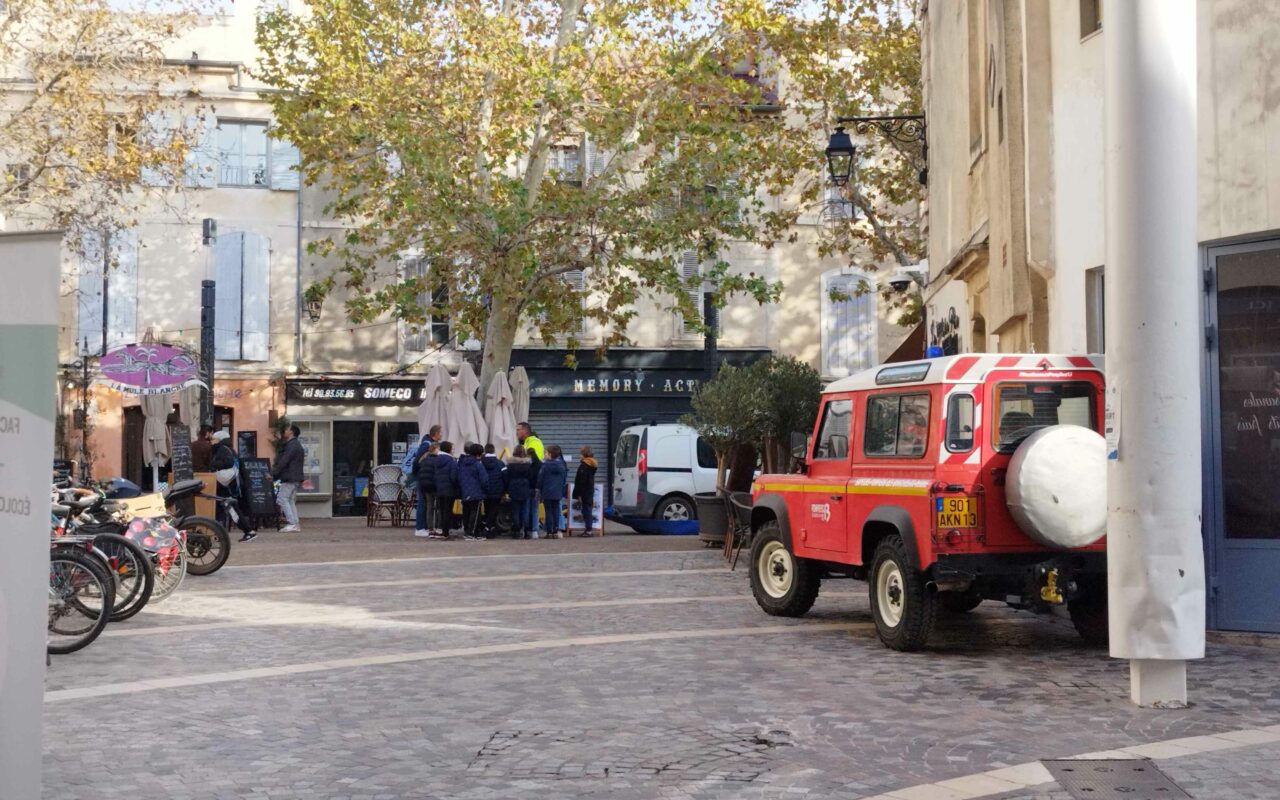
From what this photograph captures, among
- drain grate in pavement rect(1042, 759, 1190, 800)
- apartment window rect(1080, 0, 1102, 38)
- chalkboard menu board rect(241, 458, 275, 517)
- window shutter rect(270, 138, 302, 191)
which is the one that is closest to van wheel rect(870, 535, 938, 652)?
drain grate in pavement rect(1042, 759, 1190, 800)

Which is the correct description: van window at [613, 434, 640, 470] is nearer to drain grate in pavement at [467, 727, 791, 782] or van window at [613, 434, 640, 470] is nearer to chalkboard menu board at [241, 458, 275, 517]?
chalkboard menu board at [241, 458, 275, 517]

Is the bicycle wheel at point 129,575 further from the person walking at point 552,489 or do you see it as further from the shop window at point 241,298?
the shop window at point 241,298

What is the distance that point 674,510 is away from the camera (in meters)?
27.9

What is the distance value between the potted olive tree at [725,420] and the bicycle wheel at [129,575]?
30.3 feet

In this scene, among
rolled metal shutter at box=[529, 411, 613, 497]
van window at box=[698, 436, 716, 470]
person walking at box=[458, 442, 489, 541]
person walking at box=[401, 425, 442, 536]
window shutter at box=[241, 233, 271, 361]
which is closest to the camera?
person walking at box=[458, 442, 489, 541]

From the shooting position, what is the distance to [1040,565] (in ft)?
33.8

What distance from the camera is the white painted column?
332 inches

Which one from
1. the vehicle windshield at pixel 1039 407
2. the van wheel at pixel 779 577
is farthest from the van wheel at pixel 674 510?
the vehicle windshield at pixel 1039 407

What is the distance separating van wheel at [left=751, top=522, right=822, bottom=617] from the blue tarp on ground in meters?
13.9

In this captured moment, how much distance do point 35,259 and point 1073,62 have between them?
10.5m

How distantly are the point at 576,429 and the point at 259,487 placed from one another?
1164 centimetres

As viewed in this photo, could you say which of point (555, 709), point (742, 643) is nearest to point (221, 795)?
point (555, 709)

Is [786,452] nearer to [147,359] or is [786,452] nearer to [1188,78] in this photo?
[147,359]

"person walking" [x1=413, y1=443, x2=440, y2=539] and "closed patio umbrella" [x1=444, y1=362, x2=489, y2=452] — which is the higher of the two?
"closed patio umbrella" [x1=444, y1=362, x2=489, y2=452]
